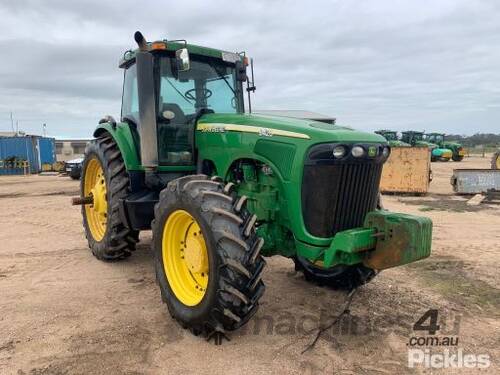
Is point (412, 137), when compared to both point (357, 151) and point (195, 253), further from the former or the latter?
point (195, 253)

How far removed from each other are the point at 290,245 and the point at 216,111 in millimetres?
1879

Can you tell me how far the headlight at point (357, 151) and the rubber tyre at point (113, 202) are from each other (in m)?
2.76

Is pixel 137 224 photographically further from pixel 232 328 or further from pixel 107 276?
pixel 232 328

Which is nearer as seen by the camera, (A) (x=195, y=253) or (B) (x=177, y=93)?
(A) (x=195, y=253)

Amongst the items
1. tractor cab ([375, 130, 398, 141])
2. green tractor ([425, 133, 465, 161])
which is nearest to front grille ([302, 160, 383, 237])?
tractor cab ([375, 130, 398, 141])

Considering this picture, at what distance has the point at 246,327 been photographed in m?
3.73

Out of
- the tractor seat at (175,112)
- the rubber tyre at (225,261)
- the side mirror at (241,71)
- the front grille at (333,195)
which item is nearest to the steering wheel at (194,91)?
the tractor seat at (175,112)

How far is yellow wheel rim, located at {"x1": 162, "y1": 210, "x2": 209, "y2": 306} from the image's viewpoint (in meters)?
3.67

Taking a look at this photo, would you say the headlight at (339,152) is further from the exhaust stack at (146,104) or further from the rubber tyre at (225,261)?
the exhaust stack at (146,104)

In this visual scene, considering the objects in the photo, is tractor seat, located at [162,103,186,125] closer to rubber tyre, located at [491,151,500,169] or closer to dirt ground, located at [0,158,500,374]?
dirt ground, located at [0,158,500,374]

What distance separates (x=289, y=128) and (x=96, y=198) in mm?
3208

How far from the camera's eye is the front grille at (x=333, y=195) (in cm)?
355

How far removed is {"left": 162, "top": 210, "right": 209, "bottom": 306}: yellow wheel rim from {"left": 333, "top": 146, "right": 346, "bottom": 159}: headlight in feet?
4.12

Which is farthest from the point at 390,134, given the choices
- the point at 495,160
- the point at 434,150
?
the point at 495,160
